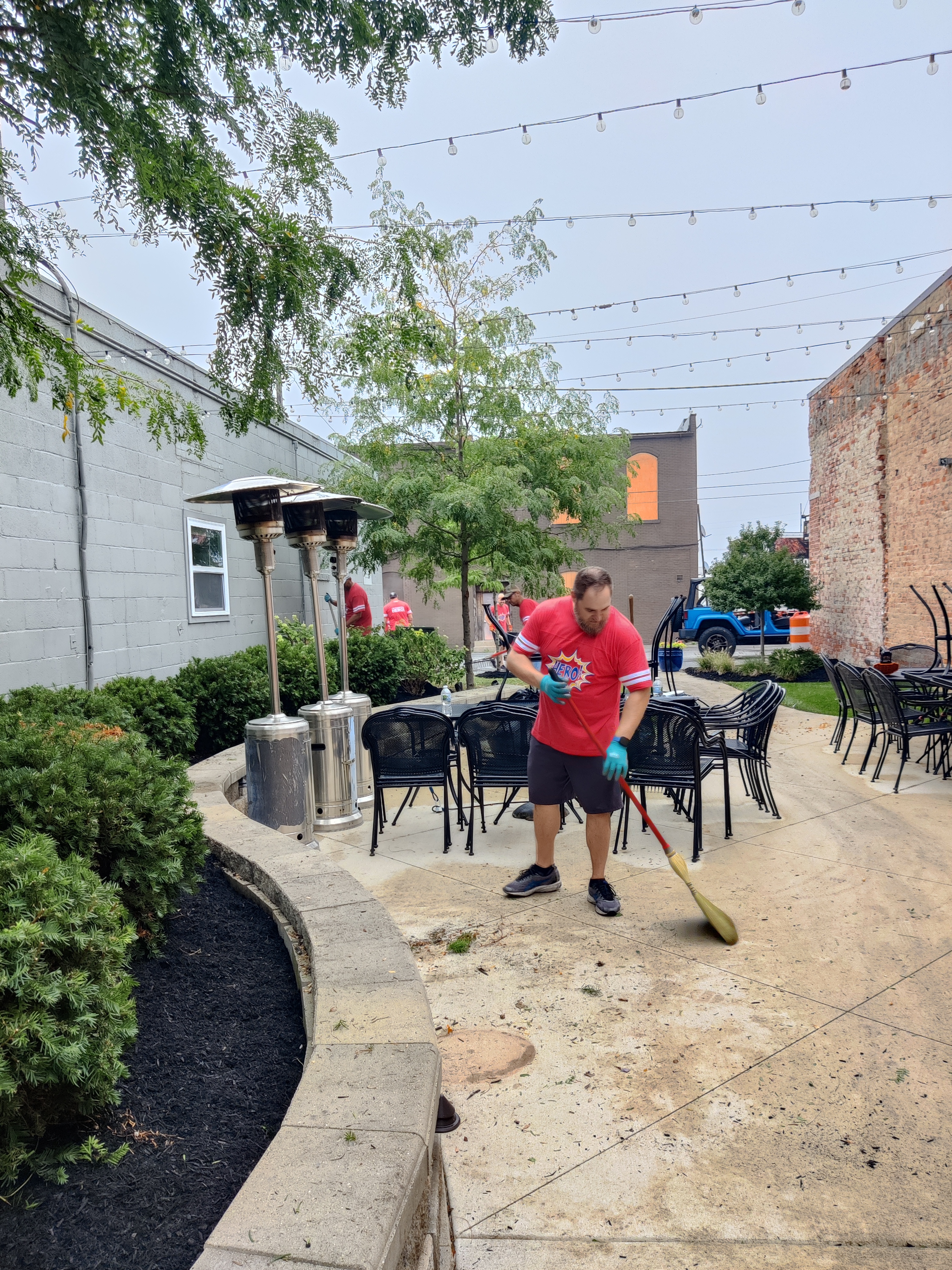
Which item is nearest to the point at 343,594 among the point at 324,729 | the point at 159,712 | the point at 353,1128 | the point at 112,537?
the point at 324,729

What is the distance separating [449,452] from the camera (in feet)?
39.8

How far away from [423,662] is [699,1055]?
9.42 meters

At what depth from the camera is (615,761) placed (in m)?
4.05

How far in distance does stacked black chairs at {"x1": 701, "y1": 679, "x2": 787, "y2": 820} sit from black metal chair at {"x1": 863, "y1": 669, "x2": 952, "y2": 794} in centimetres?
106

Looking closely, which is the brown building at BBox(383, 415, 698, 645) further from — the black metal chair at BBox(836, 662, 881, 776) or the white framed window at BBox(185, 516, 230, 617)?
the black metal chair at BBox(836, 662, 881, 776)

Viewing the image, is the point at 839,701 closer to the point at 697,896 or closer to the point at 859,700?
the point at 859,700

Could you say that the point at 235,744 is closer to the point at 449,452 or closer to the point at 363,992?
the point at 363,992

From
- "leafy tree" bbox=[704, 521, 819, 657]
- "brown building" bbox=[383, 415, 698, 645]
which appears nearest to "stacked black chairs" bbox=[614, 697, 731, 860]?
"leafy tree" bbox=[704, 521, 819, 657]

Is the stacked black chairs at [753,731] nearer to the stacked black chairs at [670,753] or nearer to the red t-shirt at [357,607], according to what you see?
the stacked black chairs at [670,753]

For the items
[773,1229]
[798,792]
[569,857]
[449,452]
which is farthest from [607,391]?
[773,1229]

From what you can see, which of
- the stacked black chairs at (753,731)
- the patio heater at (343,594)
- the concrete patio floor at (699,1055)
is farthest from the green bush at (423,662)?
the concrete patio floor at (699,1055)

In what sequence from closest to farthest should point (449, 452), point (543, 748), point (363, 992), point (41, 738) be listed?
point (363, 992) < point (41, 738) < point (543, 748) < point (449, 452)

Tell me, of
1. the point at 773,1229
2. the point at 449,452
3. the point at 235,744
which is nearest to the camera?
the point at 773,1229

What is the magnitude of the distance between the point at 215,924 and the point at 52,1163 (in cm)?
140
